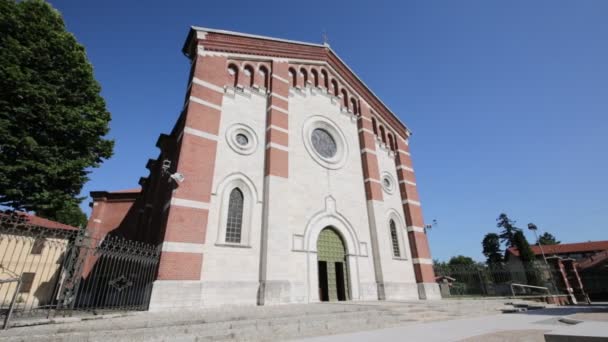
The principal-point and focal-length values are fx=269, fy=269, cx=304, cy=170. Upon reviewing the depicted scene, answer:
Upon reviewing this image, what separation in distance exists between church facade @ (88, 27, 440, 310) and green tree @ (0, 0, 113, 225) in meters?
3.71

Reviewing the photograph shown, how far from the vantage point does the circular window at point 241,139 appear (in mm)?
12484

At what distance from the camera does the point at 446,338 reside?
5.13m

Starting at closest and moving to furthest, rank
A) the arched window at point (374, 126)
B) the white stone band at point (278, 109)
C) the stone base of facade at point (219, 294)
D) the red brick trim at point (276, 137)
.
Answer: the stone base of facade at point (219, 294)
the red brick trim at point (276, 137)
the white stone band at point (278, 109)
the arched window at point (374, 126)

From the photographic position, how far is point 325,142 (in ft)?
54.6

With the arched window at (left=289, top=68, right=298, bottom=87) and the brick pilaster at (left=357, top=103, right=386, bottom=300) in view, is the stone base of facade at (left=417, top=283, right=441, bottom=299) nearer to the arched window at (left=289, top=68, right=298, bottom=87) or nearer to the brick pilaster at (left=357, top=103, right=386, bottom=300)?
the brick pilaster at (left=357, top=103, right=386, bottom=300)

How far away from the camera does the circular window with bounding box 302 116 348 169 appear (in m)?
15.3

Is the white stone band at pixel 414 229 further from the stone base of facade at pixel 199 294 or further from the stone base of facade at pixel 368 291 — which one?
the stone base of facade at pixel 199 294

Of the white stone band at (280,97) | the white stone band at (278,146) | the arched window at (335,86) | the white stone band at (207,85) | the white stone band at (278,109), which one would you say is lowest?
the white stone band at (278,146)

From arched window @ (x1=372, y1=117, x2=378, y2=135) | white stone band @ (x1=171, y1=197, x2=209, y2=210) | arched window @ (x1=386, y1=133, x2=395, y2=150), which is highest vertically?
arched window @ (x1=372, y1=117, x2=378, y2=135)

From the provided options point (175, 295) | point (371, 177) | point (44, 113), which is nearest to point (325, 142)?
point (371, 177)

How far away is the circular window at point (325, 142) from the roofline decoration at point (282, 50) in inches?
173

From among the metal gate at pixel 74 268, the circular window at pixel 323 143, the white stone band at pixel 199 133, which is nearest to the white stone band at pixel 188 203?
the metal gate at pixel 74 268

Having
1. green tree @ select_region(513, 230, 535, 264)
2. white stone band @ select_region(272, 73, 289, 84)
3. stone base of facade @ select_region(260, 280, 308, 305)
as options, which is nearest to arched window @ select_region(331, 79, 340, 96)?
white stone band @ select_region(272, 73, 289, 84)

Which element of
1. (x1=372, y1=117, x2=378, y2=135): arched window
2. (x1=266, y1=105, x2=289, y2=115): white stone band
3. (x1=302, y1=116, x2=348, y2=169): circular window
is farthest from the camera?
(x1=372, y1=117, x2=378, y2=135): arched window
